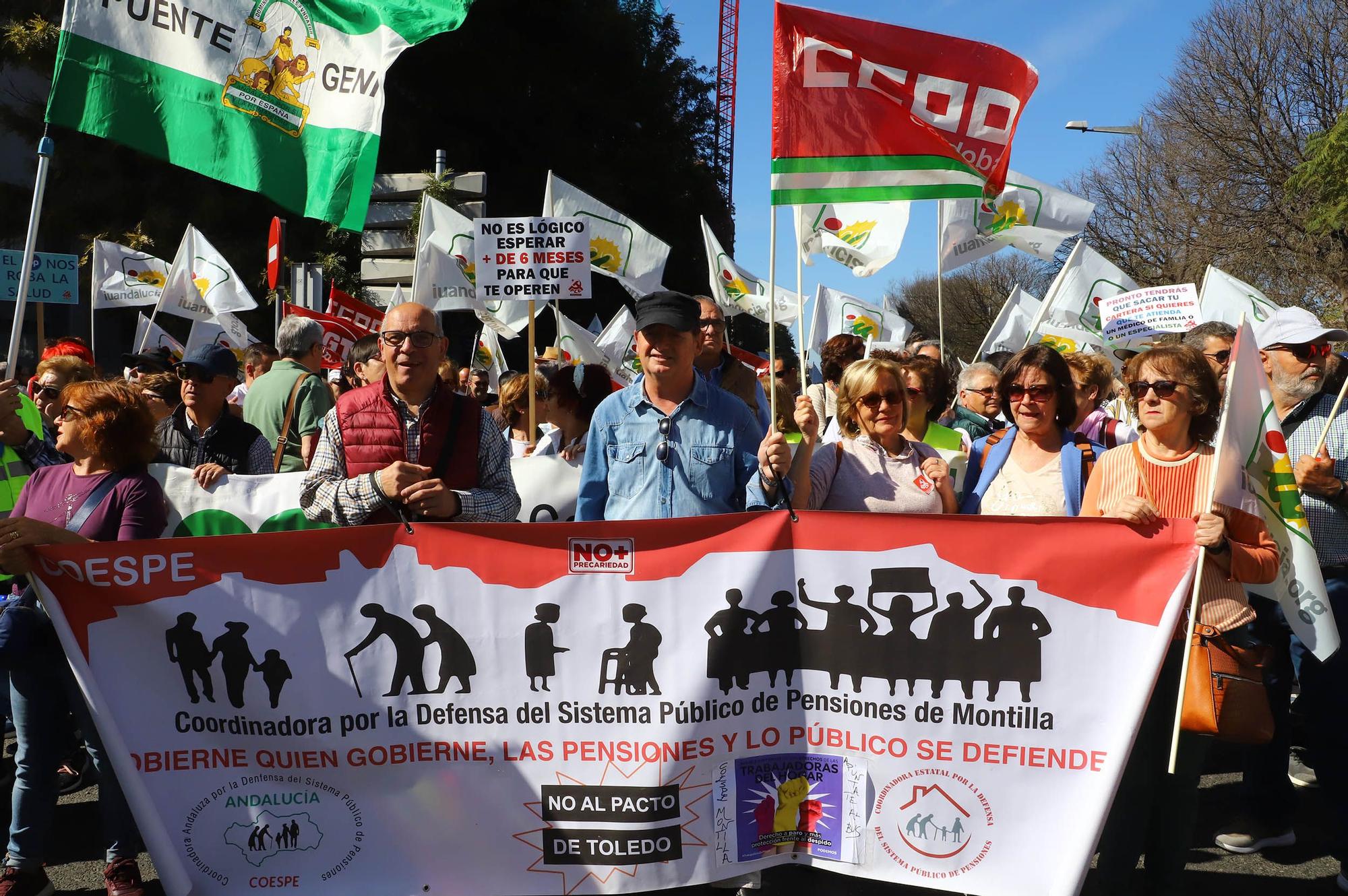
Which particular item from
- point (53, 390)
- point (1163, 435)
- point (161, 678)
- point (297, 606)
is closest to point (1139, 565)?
point (1163, 435)

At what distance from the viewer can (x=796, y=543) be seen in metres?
3.59

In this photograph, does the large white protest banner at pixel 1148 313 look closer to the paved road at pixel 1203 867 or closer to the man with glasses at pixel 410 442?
the paved road at pixel 1203 867

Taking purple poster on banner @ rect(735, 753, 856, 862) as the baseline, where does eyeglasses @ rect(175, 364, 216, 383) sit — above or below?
above

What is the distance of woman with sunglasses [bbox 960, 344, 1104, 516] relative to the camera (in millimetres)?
4004

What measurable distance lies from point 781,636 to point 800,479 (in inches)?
21.5

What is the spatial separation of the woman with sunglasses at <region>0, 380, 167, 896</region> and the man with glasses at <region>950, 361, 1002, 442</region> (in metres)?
4.25

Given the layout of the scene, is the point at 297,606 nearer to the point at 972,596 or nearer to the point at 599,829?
the point at 599,829

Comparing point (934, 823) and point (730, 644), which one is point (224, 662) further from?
point (934, 823)

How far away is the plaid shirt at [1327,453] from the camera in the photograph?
4.35 meters

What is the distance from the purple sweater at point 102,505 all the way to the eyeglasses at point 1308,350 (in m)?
4.44

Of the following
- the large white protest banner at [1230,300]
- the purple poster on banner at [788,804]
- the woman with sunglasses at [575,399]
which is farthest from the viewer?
the large white protest banner at [1230,300]

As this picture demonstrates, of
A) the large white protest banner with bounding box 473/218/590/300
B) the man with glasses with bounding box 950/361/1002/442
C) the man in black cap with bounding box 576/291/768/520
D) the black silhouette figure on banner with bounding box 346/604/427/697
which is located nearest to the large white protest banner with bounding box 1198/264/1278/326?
the man with glasses with bounding box 950/361/1002/442

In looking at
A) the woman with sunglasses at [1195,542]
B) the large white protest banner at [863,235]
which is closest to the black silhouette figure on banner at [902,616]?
the woman with sunglasses at [1195,542]

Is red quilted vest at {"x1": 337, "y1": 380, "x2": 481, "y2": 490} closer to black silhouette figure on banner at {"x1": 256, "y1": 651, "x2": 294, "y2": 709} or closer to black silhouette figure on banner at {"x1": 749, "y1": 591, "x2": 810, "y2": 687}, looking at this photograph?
black silhouette figure on banner at {"x1": 256, "y1": 651, "x2": 294, "y2": 709}
